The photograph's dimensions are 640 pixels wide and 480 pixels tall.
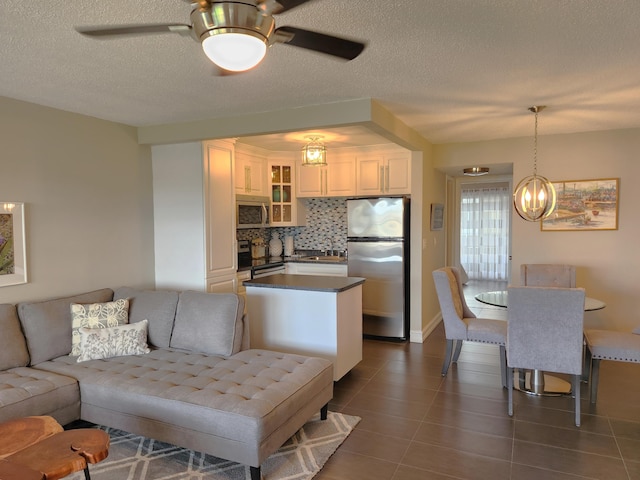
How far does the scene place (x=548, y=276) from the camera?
4.23m

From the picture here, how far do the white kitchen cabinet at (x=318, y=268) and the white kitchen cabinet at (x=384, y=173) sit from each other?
1.00m

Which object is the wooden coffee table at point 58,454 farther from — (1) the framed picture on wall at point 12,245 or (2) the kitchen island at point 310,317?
(2) the kitchen island at point 310,317

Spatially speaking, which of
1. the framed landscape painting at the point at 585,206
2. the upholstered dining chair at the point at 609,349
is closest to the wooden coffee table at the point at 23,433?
the upholstered dining chair at the point at 609,349

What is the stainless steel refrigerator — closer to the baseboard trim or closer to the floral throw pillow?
the baseboard trim

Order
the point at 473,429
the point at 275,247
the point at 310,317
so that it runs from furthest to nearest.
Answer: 1. the point at 275,247
2. the point at 310,317
3. the point at 473,429

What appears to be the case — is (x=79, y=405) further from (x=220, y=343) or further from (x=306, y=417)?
(x=306, y=417)

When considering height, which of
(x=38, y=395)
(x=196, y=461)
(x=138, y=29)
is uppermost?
(x=138, y=29)

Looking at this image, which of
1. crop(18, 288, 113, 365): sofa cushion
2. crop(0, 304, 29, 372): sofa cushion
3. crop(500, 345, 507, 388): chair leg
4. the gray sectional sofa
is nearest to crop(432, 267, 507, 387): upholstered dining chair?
crop(500, 345, 507, 388): chair leg

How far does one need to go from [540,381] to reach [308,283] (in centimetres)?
207

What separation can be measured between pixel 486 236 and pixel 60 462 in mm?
9391

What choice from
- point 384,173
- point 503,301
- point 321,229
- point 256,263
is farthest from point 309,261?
point 503,301

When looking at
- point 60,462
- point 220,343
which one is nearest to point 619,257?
point 220,343

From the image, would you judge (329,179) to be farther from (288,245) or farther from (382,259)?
(382,259)

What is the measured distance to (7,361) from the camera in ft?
9.41
